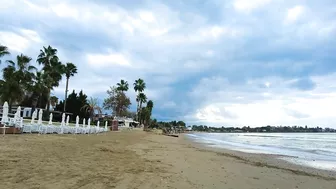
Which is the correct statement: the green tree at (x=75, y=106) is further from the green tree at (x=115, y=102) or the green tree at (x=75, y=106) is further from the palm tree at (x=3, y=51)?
the palm tree at (x=3, y=51)

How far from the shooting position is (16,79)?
44.1 m

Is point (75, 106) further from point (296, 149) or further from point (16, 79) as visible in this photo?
point (296, 149)

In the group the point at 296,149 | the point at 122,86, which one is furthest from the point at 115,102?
the point at 296,149

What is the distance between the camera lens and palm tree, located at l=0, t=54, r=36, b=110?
42875 millimetres

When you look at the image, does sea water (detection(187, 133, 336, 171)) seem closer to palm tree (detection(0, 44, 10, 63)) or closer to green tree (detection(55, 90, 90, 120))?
palm tree (detection(0, 44, 10, 63))

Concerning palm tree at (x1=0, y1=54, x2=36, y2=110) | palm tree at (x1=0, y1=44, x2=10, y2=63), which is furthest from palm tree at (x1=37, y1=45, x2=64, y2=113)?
palm tree at (x1=0, y1=44, x2=10, y2=63)

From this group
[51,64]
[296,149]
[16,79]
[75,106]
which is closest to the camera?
[296,149]

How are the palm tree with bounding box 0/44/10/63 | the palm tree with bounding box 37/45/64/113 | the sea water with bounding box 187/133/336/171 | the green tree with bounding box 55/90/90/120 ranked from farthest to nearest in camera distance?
the green tree with bounding box 55/90/90/120 < the palm tree with bounding box 37/45/64/113 < the palm tree with bounding box 0/44/10/63 < the sea water with bounding box 187/133/336/171

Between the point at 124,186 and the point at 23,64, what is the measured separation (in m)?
44.8

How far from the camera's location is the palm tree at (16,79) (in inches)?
1688

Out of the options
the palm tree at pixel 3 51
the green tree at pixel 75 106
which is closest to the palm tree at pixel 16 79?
the palm tree at pixel 3 51

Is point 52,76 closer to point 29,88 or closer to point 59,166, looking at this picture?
point 29,88

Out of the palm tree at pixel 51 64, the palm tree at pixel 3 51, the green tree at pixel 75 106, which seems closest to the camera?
the palm tree at pixel 3 51

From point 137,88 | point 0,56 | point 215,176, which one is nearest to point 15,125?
point 215,176
